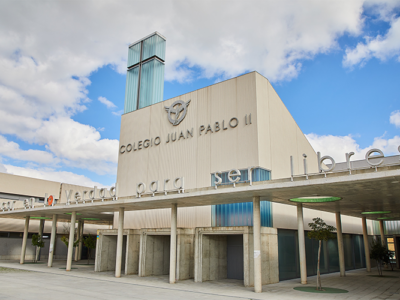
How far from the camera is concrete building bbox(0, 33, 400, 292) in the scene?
19516 mm

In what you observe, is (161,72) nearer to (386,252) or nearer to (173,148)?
(173,148)

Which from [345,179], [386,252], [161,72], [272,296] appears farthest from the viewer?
[161,72]

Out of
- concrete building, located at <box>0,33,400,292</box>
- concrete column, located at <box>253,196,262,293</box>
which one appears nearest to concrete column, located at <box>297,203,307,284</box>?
concrete building, located at <box>0,33,400,292</box>

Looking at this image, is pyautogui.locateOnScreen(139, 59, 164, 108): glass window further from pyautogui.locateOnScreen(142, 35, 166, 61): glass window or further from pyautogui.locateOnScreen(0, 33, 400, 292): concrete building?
pyautogui.locateOnScreen(0, 33, 400, 292): concrete building

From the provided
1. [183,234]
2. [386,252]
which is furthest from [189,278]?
[386,252]

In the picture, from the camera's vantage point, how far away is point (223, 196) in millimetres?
19391

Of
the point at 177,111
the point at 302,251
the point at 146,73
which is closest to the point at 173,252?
the point at 302,251

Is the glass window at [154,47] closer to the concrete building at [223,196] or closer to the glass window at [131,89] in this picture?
the glass window at [131,89]

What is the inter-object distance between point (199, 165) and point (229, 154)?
122 inches

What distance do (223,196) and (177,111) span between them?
559 inches

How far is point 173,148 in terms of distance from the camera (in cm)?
3095

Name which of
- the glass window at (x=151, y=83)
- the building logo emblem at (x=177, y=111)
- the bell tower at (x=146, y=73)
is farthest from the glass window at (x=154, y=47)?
the building logo emblem at (x=177, y=111)

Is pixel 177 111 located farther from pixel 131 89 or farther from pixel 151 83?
pixel 131 89

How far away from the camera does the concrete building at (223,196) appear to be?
1952 cm
